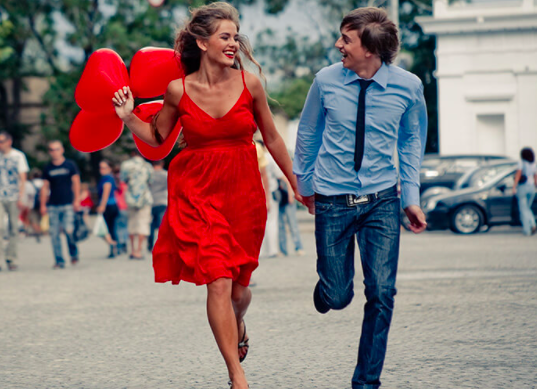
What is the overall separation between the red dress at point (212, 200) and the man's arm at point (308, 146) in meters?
0.22

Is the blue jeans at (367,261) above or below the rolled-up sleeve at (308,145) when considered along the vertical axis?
below

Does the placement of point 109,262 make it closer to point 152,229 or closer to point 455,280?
point 152,229

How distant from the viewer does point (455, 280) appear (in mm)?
10609

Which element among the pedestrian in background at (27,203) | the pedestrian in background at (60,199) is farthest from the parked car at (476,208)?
the pedestrian in background at (27,203)

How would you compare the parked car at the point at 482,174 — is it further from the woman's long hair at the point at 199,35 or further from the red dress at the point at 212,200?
the red dress at the point at 212,200

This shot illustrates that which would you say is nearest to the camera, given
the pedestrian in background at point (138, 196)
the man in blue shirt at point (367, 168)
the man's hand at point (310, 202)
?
the man in blue shirt at point (367, 168)

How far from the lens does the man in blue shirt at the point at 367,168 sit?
15.6 feet

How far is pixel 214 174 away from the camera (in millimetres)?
4891

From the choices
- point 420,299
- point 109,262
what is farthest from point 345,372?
point 109,262

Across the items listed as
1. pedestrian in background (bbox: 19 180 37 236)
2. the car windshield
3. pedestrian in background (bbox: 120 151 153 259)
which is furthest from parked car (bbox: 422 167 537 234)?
pedestrian in background (bbox: 19 180 37 236)

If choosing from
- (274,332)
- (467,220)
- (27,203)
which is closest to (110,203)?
(27,203)

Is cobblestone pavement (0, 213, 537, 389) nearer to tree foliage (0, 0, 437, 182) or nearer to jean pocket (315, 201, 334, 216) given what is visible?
jean pocket (315, 201, 334, 216)

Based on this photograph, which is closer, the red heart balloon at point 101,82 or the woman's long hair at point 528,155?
the red heart balloon at point 101,82

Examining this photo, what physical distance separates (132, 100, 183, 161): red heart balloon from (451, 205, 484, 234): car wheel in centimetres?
1486
